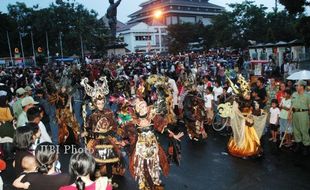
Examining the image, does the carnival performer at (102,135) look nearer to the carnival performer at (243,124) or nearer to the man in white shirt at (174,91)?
the carnival performer at (243,124)

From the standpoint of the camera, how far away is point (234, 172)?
794 cm

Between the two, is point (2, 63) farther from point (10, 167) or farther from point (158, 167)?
point (158, 167)

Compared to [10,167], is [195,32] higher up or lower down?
higher up

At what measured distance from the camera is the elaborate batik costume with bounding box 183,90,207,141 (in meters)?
11.3

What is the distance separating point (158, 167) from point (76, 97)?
18536mm

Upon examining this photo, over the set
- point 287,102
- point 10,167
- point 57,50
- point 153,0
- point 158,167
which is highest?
point 153,0

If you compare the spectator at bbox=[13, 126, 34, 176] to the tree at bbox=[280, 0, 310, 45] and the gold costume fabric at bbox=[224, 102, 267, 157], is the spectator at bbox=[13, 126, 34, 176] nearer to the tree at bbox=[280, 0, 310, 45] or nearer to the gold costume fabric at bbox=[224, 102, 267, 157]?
the gold costume fabric at bbox=[224, 102, 267, 157]

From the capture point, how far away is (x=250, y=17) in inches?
1836

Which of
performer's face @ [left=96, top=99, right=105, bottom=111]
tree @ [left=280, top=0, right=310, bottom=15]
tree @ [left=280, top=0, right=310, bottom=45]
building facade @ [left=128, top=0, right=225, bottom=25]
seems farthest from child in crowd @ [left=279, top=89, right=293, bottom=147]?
building facade @ [left=128, top=0, right=225, bottom=25]

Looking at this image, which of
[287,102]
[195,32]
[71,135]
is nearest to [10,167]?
[71,135]

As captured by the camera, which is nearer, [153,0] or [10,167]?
[10,167]

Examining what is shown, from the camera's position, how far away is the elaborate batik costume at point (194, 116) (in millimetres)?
11297

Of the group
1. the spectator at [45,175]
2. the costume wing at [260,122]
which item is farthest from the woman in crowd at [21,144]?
the costume wing at [260,122]

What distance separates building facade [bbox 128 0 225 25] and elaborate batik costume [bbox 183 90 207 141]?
84.2 meters
